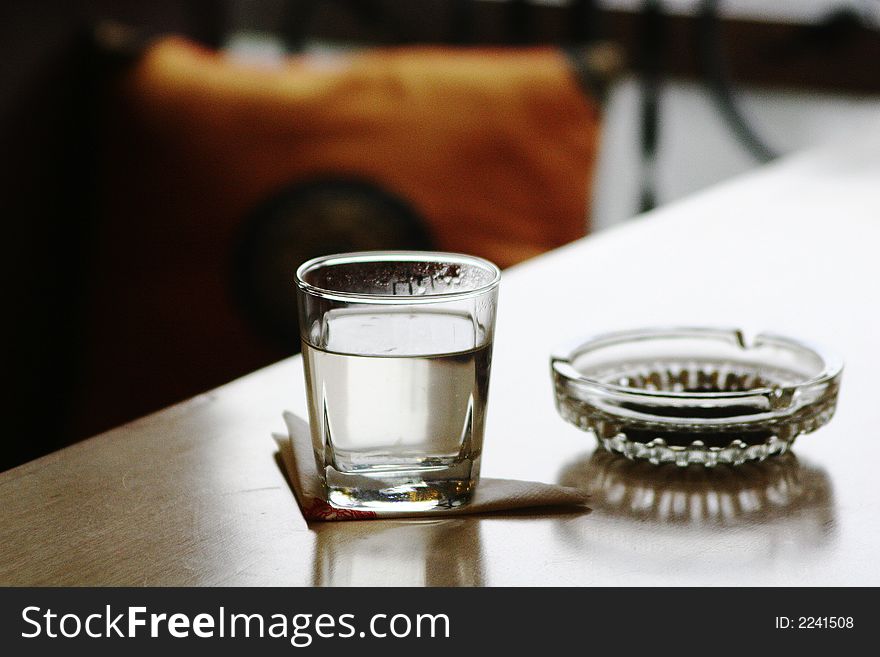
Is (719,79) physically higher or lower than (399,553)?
higher

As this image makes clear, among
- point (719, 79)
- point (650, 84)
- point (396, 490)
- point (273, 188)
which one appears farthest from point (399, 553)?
point (719, 79)

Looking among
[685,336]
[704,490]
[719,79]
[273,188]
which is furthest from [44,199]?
[719,79]

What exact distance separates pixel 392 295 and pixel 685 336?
223 mm

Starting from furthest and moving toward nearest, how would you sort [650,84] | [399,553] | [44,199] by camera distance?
[650,84]
[44,199]
[399,553]

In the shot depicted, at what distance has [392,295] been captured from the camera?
1.57 feet

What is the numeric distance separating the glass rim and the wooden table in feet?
0.31

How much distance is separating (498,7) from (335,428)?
172 centimetres

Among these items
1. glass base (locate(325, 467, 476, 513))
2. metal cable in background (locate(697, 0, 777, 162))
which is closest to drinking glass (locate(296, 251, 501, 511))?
glass base (locate(325, 467, 476, 513))

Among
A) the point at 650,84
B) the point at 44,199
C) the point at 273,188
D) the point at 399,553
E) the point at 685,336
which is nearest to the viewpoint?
the point at 399,553

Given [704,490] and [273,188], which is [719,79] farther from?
[704,490]

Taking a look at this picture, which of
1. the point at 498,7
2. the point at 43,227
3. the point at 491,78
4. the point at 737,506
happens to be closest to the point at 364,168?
the point at 491,78

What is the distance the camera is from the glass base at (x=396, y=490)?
458 millimetres

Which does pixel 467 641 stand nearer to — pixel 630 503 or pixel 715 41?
pixel 630 503

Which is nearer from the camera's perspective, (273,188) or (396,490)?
(396,490)
